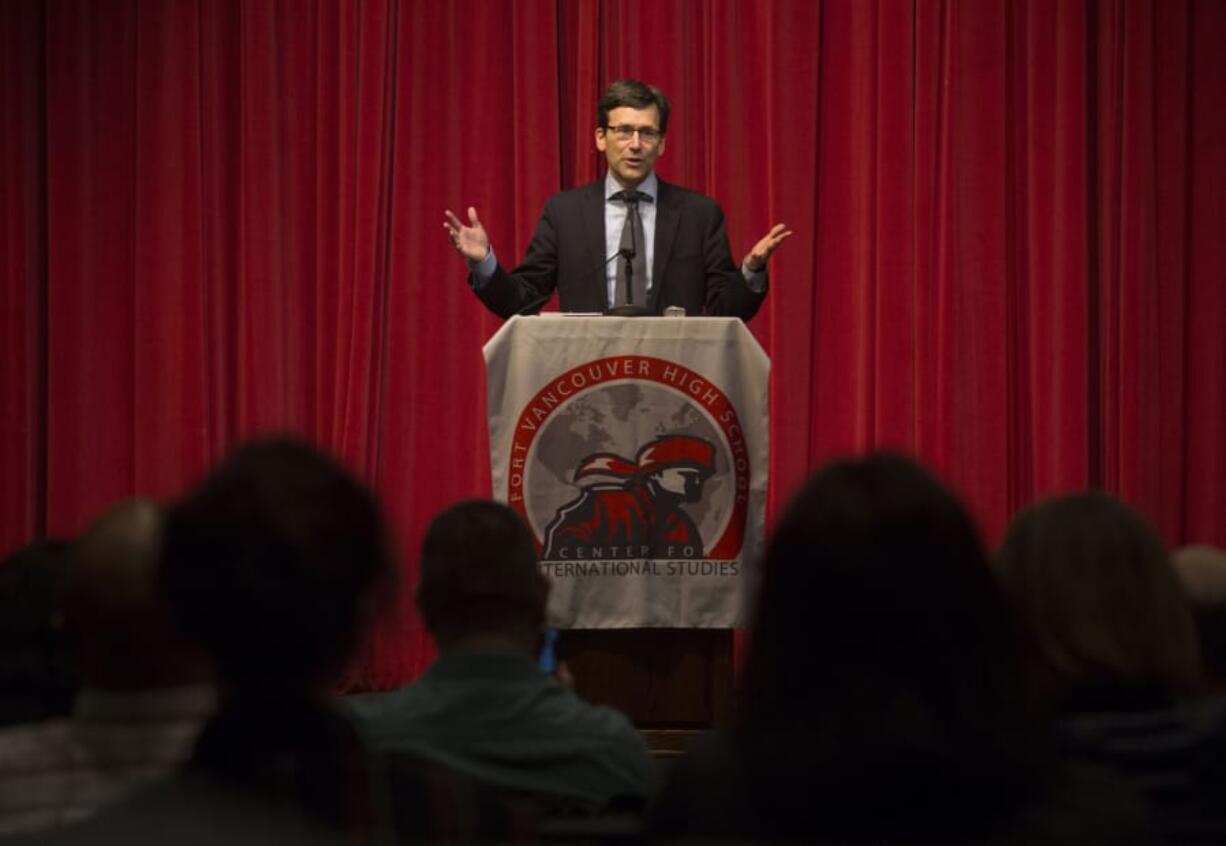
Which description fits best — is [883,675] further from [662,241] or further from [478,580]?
[662,241]

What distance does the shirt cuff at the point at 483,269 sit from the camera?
13.2 ft

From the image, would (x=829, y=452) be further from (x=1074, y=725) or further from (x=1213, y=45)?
(x=1074, y=725)

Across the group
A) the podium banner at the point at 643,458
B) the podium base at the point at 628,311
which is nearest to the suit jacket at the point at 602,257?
the podium base at the point at 628,311

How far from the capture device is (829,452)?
564cm

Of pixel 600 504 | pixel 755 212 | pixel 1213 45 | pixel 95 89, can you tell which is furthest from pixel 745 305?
pixel 95 89

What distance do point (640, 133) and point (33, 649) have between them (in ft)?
9.82

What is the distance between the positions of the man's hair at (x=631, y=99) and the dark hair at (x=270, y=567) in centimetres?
332

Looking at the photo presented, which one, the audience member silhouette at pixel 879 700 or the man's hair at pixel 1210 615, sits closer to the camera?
the audience member silhouette at pixel 879 700

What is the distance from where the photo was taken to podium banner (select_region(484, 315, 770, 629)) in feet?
11.8

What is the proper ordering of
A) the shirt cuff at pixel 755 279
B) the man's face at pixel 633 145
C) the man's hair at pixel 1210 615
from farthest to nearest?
the man's face at pixel 633 145
the shirt cuff at pixel 755 279
the man's hair at pixel 1210 615

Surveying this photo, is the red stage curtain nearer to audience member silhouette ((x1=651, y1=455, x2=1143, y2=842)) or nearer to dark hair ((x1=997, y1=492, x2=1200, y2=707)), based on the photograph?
dark hair ((x1=997, y1=492, x2=1200, y2=707))

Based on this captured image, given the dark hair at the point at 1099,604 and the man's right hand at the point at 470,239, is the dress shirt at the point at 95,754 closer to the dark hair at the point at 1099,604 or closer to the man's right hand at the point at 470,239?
the dark hair at the point at 1099,604

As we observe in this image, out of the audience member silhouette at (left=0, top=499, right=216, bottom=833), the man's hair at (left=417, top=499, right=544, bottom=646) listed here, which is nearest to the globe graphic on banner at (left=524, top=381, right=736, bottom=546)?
the man's hair at (left=417, top=499, right=544, bottom=646)

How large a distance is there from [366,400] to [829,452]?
5.55ft
